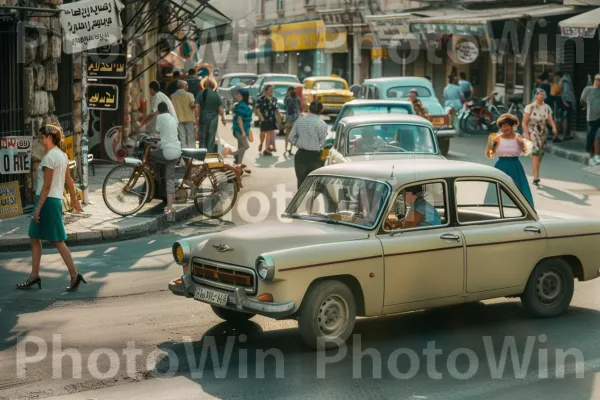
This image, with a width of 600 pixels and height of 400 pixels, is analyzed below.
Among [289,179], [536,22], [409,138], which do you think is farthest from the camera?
[536,22]

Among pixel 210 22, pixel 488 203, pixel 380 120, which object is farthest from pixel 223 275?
pixel 210 22

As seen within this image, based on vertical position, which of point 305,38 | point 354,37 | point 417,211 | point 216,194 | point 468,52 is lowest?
point 216,194

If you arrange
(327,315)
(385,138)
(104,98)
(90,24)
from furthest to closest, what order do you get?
1. (104,98)
2. (90,24)
3. (385,138)
4. (327,315)

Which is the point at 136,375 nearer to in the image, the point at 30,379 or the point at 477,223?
the point at 30,379

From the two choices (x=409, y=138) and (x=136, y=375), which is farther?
(x=409, y=138)

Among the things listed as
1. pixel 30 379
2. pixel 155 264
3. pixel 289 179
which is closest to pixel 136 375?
pixel 30 379

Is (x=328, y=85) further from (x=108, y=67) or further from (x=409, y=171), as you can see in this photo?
(x=409, y=171)

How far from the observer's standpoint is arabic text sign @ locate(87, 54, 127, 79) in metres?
19.6

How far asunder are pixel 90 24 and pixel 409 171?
27.3ft

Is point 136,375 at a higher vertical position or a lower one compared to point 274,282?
lower

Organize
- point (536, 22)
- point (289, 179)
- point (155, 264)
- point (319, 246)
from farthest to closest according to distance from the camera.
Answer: point (536, 22), point (289, 179), point (155, 264), point (319, 246)

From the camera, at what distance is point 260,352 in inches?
345

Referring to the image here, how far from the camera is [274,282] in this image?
27.8 feet

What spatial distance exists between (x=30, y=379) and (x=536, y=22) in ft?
92.1
